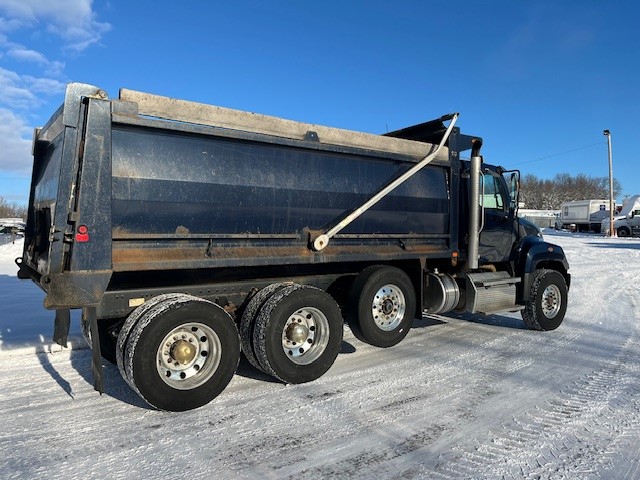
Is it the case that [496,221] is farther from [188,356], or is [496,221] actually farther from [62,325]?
[62,325]

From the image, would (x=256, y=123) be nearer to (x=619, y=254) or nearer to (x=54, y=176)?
(x=54, y=176)

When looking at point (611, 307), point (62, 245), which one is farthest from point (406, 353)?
point (611, 307)

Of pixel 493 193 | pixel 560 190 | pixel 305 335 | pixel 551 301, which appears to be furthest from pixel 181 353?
pixel 560 190

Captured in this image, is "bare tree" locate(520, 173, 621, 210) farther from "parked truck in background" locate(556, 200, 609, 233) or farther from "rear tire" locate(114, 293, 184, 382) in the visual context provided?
"rear tire" locate(114, 293, 184, 382)

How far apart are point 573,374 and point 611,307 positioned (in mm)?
5322

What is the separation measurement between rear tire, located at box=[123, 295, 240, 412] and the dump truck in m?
0.01

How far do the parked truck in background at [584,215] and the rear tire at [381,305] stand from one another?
46.6 m

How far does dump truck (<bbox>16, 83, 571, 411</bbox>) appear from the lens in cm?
411

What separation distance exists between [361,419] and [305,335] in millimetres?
1282

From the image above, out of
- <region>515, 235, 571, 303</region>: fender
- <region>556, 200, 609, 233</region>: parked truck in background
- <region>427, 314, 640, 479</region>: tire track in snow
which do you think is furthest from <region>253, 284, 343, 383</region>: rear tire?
<region>556, 200, 609, 233</region>: parked truck in background

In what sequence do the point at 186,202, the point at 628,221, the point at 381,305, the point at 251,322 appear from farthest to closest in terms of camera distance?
the point at 628,221 < the point at 381,305 < the point at 251,322 < the point at 186,202

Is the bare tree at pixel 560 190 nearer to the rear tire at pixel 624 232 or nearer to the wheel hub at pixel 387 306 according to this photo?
the rear tire at pixel 624 232

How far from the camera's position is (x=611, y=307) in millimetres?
9750

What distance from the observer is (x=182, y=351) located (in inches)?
172
